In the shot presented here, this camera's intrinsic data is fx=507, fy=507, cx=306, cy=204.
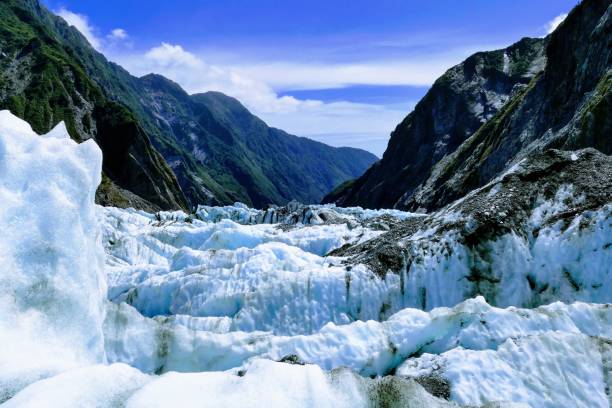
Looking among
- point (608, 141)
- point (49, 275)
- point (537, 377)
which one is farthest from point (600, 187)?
point (608, 141)

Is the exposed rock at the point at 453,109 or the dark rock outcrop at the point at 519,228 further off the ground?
the exposed rock at the point at 453,109

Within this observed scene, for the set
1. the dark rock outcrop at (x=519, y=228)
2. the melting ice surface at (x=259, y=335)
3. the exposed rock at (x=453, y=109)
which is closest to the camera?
the melting ice surface at (x=259, y=335)

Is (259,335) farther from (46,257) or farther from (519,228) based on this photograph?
(519,228)

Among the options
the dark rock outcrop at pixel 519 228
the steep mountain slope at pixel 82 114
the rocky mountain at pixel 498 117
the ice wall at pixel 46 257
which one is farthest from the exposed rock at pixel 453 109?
the ice wall at pixel 46 257

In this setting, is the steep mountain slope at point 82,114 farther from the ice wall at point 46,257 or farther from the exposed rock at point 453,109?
the ice wall at point 46,257

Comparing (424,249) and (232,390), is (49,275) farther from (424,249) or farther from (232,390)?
(424,249)

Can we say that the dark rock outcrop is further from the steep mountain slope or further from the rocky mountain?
the steep mountain slope
